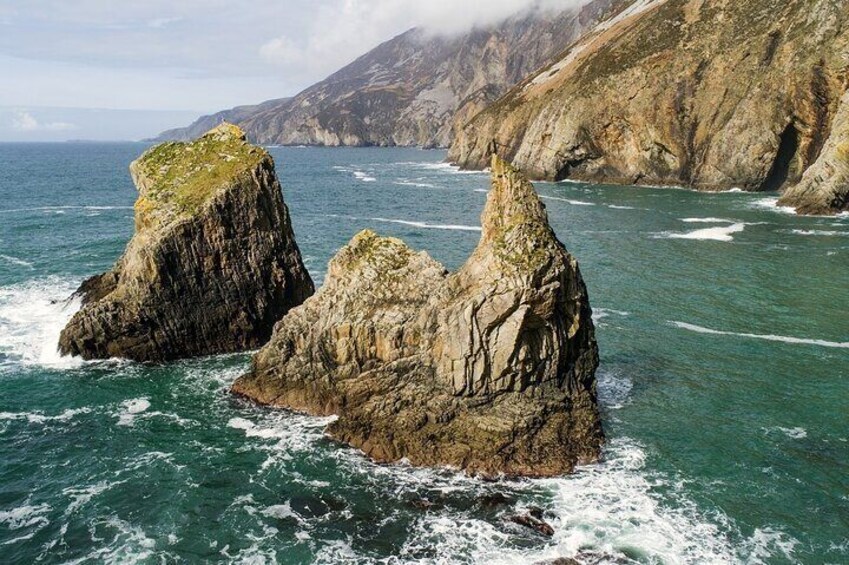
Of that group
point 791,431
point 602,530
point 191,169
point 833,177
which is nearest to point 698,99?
→ point 833,177

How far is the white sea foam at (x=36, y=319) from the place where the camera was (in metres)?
37.4

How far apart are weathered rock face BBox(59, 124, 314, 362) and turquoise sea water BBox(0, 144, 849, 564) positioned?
1731mm

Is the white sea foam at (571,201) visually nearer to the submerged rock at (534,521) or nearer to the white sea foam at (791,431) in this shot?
the white sea foam at (791,431)

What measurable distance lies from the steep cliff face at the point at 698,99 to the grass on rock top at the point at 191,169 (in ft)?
230

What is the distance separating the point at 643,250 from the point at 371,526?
47492mm

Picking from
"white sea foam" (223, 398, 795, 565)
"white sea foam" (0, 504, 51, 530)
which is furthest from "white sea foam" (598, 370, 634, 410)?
"white sea foam" (0, 504, 51, 530)

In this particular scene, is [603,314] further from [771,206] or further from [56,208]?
[56,208]

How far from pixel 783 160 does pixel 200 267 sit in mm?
95714

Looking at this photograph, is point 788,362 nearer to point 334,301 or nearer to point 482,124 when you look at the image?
point 334,301

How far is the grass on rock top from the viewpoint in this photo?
126 feet

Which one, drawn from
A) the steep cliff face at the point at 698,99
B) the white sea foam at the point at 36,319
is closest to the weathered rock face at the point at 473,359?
the white sea foam at the point at 36,319

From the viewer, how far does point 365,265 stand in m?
31.5

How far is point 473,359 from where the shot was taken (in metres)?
26.8

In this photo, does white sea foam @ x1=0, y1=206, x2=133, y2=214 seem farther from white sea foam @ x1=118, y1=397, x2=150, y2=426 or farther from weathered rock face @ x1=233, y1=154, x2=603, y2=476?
weathered rock face @ x1=233, y1=154, x2=603, y2=476
